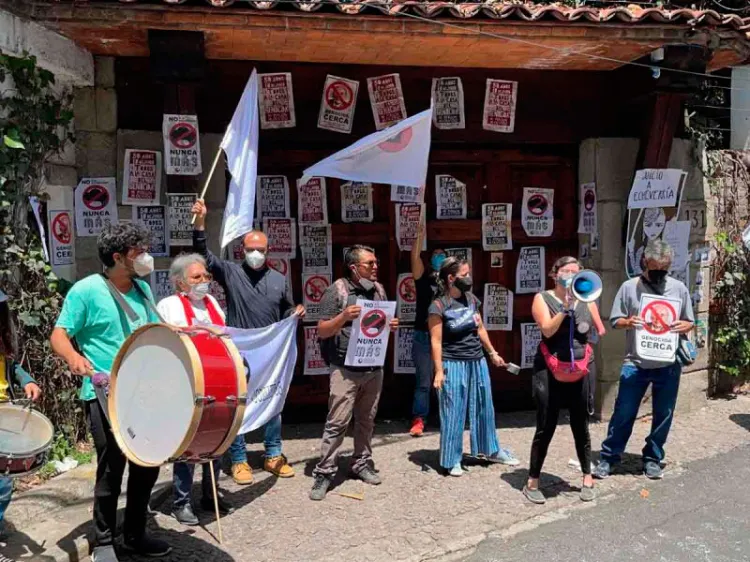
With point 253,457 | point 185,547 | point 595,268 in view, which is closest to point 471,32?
point 595,268

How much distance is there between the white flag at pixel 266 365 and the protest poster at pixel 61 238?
1.96 m

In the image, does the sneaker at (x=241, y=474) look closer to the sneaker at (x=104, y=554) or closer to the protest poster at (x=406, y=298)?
the sneaker at (x=104, y=554)

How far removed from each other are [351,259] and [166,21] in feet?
7.34

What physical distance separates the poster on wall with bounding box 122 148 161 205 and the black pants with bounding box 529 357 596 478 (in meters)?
3.56

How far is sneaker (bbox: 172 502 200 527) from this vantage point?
4477 mm

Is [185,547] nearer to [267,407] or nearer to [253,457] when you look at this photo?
[267,407]

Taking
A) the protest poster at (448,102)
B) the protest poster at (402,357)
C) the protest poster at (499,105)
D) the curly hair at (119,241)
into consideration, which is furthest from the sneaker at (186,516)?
the protest poster at (499,105)

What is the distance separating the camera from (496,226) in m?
7.11

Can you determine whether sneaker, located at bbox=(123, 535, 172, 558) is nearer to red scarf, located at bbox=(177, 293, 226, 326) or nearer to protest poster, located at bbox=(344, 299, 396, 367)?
red scarf, located at bbox=(177, 293, 226, 326)

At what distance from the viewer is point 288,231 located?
6.66m

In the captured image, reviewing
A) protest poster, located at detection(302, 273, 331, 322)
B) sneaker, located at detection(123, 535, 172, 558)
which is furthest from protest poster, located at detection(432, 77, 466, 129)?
sneaker, located at detection(123, 535, 172, 558)

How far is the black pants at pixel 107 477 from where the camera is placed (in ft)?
12.6

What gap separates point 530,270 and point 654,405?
6.99 feet

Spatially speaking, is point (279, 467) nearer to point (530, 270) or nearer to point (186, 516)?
point (186, 516)
